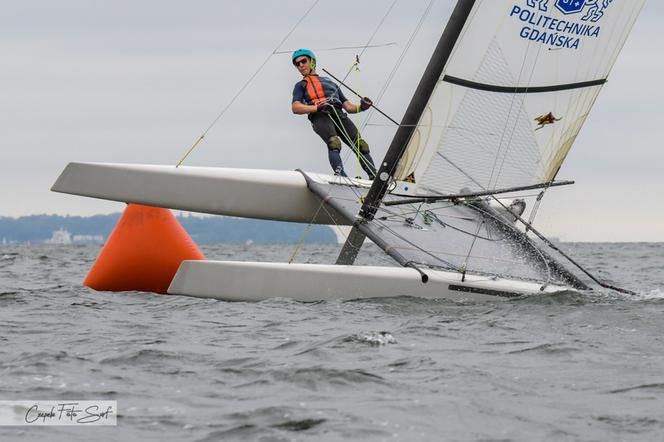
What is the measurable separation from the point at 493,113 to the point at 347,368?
3.26 meters

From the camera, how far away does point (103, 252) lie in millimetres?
A: 8070

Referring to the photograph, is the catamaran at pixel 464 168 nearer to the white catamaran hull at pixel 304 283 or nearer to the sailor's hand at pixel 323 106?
the white catamaran hull at pixel 304 283

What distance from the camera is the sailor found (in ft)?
28.2

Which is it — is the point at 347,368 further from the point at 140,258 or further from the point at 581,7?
the point at 581,7

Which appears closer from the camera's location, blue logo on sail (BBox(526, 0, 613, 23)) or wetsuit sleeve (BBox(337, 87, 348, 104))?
blue logo on sail (BBox(526, 0, 613, 23))

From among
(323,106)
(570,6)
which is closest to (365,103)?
(323,106)

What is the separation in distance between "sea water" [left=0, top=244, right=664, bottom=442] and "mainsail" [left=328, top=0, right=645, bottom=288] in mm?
894

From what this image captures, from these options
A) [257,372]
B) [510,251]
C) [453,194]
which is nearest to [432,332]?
[257,372]

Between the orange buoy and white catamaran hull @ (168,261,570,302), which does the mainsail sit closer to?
white catamaran hull @ (168,261,570,302)

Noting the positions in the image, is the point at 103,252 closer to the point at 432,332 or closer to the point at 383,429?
the point at 432,332

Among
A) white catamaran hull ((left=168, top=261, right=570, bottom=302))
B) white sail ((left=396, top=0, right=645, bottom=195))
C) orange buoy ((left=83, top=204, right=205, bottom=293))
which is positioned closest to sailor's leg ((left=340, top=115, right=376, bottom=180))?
white sail ((left=396, top=0, right=645, bottom=195))

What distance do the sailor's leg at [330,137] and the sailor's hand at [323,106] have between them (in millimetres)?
59

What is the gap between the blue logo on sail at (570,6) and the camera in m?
7.27

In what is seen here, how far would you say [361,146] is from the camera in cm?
877
